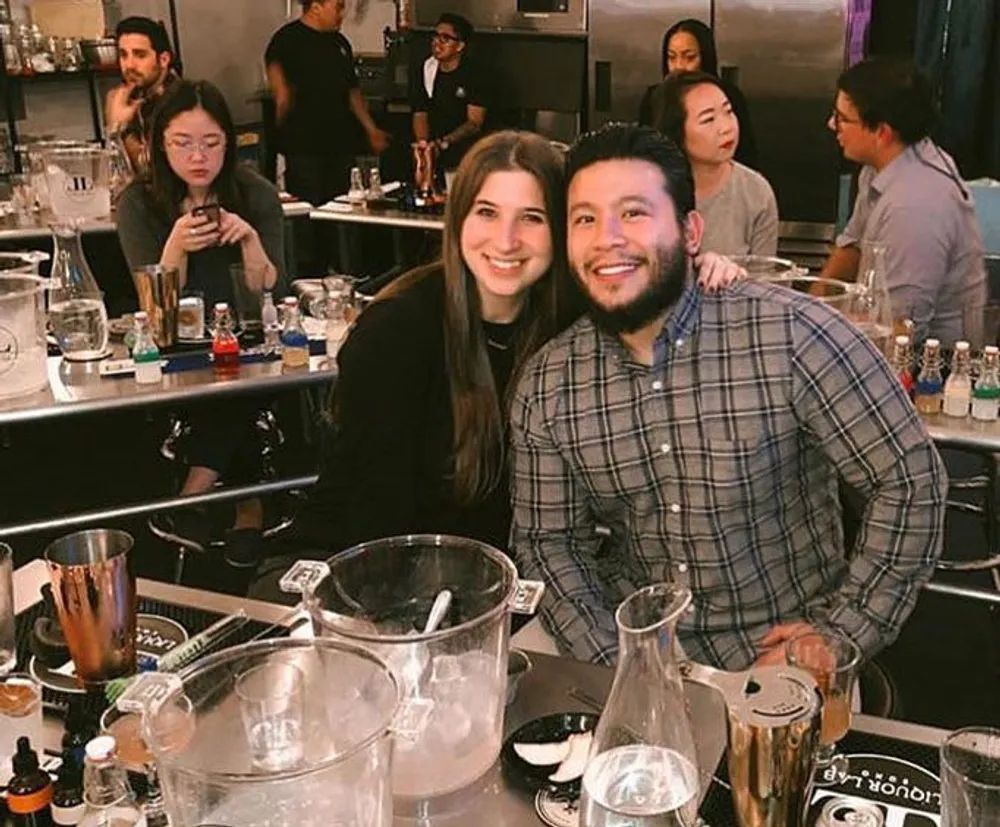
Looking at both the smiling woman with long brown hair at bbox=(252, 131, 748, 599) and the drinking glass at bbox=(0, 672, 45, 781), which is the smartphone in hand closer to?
the smiling woman with long brown hair at bbox=(252, 131, 748, 599)

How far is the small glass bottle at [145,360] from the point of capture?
2947 mm

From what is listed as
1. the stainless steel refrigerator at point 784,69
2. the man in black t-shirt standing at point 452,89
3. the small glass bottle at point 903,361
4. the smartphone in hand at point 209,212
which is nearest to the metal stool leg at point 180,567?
the smartphone in hand at point 209,212

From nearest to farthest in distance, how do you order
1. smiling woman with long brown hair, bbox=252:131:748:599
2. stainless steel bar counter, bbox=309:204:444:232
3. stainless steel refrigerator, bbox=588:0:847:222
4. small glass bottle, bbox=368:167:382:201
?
smiling woman with long brown hair, bbox=252:131:748:599, stainless steel bar counter, bbox=309:204:444:232, small glass bottle, bbox=368:167:382:201, stainless steel refrigerator, bbox=588:0:847:222

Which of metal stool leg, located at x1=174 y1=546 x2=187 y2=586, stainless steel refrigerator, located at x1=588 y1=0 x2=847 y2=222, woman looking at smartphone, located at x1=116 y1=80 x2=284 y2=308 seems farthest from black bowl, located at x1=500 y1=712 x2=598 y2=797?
stainless steel refrigerator, located at x1=588 y1=0 x2=847 y2=222

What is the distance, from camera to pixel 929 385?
8.98 ft

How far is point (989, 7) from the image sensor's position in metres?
5.62

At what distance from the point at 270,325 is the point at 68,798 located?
A: 2.10 m

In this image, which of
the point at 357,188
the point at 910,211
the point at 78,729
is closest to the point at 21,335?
the point at 78,729

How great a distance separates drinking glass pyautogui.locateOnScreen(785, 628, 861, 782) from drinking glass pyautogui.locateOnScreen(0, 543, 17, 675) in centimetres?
98

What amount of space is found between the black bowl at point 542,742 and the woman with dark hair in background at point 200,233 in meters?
2.16

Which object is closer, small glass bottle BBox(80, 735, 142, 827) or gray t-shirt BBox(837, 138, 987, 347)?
small glass bottle BBox(80, 735, 142, 827)

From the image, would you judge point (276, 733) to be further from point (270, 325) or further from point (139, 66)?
point (139, 66)

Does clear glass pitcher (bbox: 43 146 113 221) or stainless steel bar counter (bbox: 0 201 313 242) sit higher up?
clear glass pitcher (bbox: 43 146 113 221)

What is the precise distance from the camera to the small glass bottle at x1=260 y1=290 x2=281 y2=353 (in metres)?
3.22
